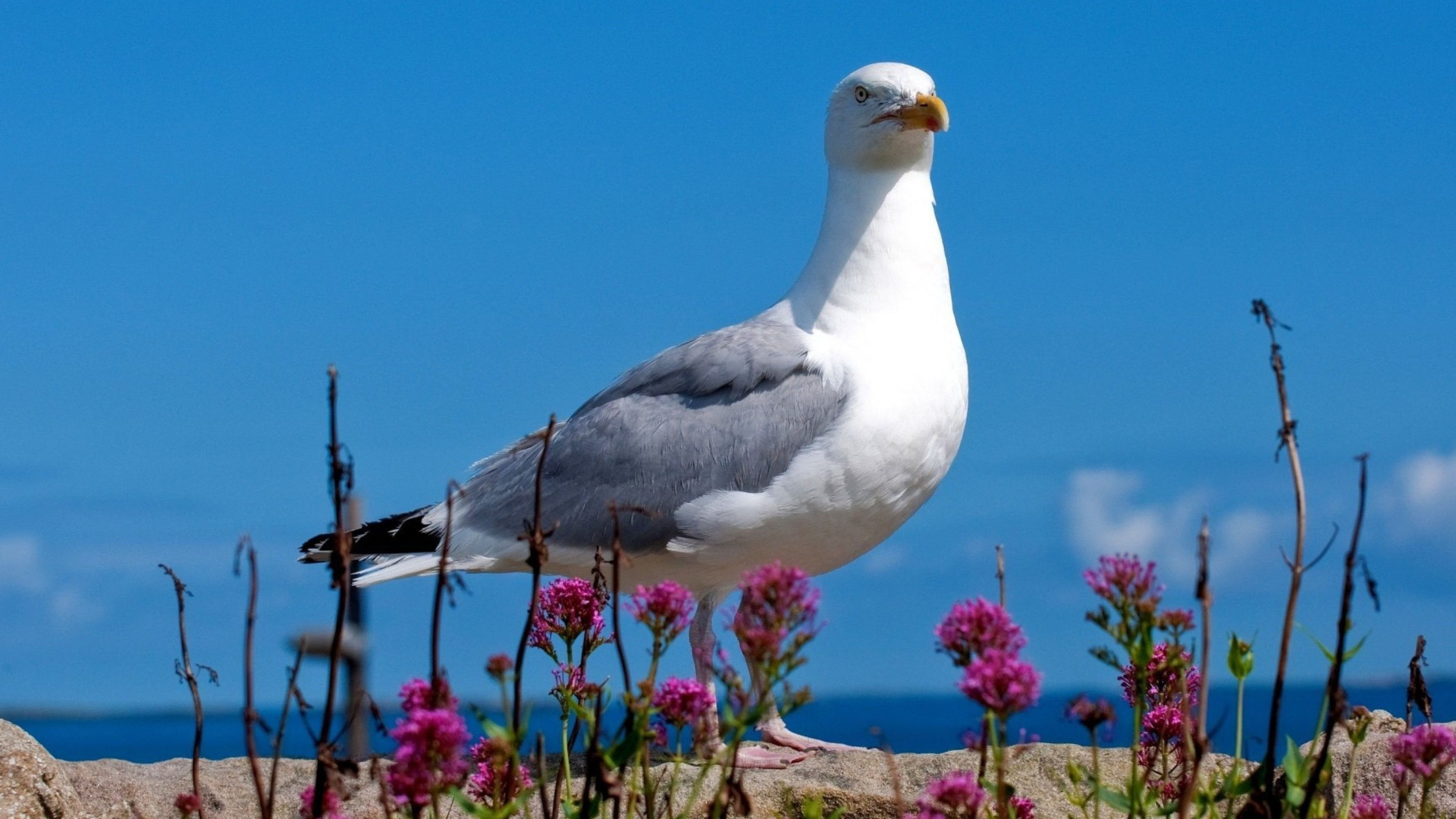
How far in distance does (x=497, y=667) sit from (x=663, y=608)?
31 centimetres

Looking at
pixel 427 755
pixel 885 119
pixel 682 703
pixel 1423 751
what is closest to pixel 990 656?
pixel 682 703

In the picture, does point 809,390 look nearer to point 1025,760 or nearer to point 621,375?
point 621,375

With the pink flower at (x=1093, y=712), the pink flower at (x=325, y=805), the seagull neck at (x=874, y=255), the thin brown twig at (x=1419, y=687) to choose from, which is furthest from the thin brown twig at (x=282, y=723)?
the seagull neck at (x=874, y=255)

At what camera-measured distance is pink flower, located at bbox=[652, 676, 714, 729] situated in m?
2.69

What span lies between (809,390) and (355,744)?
985 centimetres

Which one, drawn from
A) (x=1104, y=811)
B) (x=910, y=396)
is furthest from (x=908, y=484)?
(x=1104, y=811)

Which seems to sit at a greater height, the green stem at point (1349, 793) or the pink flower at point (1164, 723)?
the pink flower at point (1164, 723)

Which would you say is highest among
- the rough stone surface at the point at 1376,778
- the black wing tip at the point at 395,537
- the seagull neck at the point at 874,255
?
the seagull neck at the point at 874,255

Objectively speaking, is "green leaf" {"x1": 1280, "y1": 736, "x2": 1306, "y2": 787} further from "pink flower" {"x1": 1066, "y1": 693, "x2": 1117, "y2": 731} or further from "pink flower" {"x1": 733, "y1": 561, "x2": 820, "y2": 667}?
"pink flower" {"x1": 733, "y1": 561, "x2": 820, "y2": 667}

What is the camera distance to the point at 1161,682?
3.70 metres

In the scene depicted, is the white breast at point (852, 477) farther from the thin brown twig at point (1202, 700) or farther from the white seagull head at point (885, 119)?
the thin brown twig at point (1202, 700)

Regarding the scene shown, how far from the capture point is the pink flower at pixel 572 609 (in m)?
3.47

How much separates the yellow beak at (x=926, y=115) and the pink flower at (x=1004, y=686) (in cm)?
469

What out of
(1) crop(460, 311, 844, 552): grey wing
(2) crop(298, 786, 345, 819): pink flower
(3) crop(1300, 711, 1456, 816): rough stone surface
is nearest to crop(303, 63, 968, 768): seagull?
(1) crop(460, 311, 844, 552): grey wing
